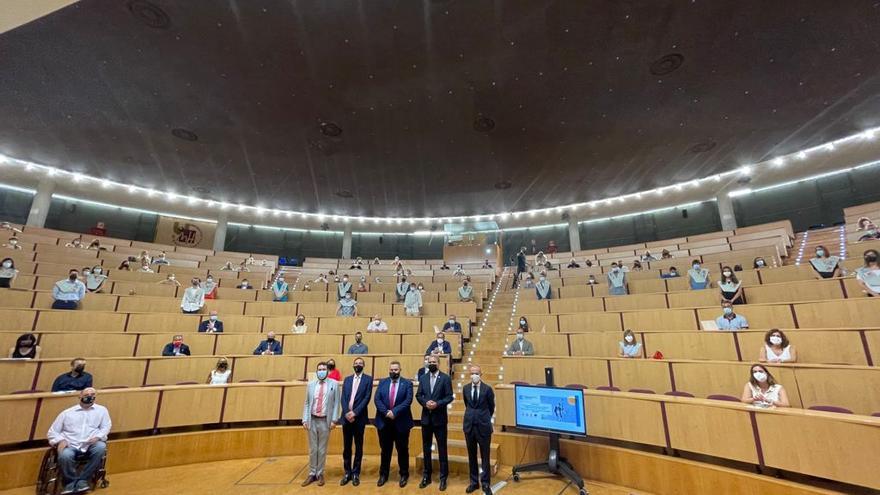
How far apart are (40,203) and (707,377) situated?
57.7 ft

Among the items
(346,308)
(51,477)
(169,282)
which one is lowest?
(51,477)

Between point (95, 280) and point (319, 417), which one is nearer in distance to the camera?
point (319, 417)

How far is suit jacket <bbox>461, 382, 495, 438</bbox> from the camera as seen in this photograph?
3748 millimetres

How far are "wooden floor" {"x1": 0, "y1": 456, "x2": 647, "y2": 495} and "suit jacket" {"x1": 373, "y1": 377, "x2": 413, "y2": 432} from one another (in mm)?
579

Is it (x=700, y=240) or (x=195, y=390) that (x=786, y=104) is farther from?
(x=195, y=390)

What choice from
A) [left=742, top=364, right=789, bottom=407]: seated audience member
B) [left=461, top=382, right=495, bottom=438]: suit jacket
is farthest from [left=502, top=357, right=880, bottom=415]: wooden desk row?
[left=461, top=382, right=495, bottom=438]: suit jacket

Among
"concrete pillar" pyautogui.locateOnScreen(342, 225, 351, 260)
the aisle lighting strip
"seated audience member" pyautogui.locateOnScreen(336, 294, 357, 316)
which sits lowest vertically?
"seated audience member" pyautogui.locateOnScreen(336, 294, 357, 316)

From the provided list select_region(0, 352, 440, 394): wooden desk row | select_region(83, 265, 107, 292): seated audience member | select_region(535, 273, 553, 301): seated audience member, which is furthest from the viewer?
select_region(535, 273, 553, 301): seated audience member

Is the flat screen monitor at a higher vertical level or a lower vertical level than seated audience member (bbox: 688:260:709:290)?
lower

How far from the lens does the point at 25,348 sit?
466 centimetres

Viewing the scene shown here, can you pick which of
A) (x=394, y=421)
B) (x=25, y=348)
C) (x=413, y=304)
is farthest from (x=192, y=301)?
(x=394, y=421)

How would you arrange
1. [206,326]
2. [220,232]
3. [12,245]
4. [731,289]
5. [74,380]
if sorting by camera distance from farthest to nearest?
[220,232], [12,245], [206,326], [731,289], [74,380]

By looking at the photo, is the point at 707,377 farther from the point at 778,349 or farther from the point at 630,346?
the point at 630,346

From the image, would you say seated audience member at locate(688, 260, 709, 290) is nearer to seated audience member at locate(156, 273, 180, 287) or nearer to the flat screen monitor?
the flat screen monitor
